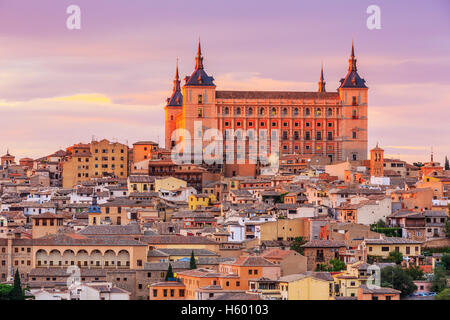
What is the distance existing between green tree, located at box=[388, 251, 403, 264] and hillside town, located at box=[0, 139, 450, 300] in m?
0.05

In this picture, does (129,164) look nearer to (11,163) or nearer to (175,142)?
(175,142)

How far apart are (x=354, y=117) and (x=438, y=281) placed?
42.8 metres

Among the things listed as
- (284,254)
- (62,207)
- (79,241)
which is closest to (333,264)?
(284,254)

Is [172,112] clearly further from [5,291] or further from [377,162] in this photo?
[5,291]

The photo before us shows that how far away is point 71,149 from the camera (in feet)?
241

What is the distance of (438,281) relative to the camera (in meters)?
34.4

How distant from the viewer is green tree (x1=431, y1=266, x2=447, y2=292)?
34.1 meters

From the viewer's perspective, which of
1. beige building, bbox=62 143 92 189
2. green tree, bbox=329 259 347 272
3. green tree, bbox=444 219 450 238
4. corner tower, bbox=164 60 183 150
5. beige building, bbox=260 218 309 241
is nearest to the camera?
green tree, bbox=329 259 347 272

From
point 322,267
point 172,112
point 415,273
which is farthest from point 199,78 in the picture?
point 415,273

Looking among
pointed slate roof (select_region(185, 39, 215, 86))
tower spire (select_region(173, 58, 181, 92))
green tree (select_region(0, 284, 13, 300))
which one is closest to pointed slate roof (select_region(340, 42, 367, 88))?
pointed slate roof (select_region(185, 39, 215, 86))

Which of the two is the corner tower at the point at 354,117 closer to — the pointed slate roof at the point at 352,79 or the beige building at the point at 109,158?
the pointed slate roof at the point at 352,79

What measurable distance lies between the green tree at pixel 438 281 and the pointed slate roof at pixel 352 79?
139ft

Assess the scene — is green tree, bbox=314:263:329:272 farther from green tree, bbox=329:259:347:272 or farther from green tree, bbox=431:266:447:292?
green tree, bbox=431:266:447:292

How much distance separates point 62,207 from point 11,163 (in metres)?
33.0
